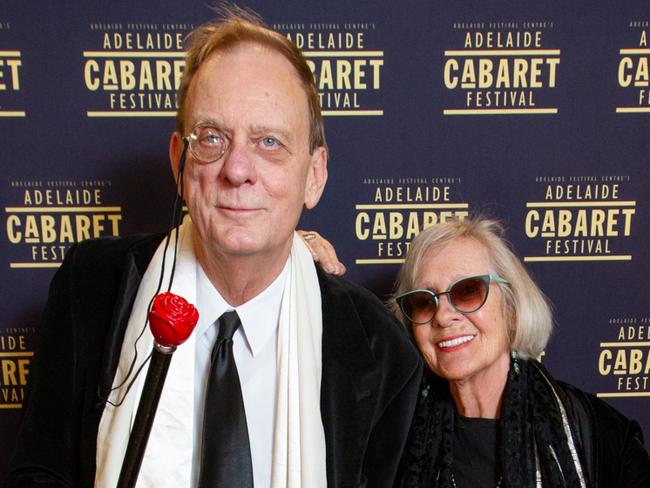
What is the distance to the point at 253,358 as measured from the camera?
1.11 metres

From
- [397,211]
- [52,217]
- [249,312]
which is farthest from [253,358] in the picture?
[52,217]

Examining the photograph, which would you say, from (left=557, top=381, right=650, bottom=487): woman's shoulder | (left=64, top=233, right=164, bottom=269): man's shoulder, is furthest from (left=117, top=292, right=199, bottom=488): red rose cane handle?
(left=557, top=381, right=650, bottom=487): woman's shoulder

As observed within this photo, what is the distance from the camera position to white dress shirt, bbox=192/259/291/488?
1.08 metres

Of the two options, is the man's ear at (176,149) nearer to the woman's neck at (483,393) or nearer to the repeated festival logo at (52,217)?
the repeated festival logo at (52,217)

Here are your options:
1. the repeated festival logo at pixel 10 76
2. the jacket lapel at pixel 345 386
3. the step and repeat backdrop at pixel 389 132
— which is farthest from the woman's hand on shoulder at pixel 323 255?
the repeated festival logo at pixel 10 76

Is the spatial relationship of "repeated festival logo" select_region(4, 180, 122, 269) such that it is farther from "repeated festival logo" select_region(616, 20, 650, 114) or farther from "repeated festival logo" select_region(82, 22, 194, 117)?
"repeated festival logo" select_region(616, 20, 650, 114)

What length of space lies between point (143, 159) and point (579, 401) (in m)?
1.26

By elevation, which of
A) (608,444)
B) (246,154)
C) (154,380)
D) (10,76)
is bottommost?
(608,444)

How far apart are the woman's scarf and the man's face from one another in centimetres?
63

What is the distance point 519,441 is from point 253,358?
2.05ft

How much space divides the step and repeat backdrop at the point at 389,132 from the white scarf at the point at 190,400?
54 centimetres

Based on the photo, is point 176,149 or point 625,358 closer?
point 176,149

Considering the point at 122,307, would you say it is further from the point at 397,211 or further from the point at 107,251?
the point at 397,211

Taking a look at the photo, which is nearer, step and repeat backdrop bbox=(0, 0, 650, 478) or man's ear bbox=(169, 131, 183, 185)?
man's ear bbox=(169, 131, 183, 185)
